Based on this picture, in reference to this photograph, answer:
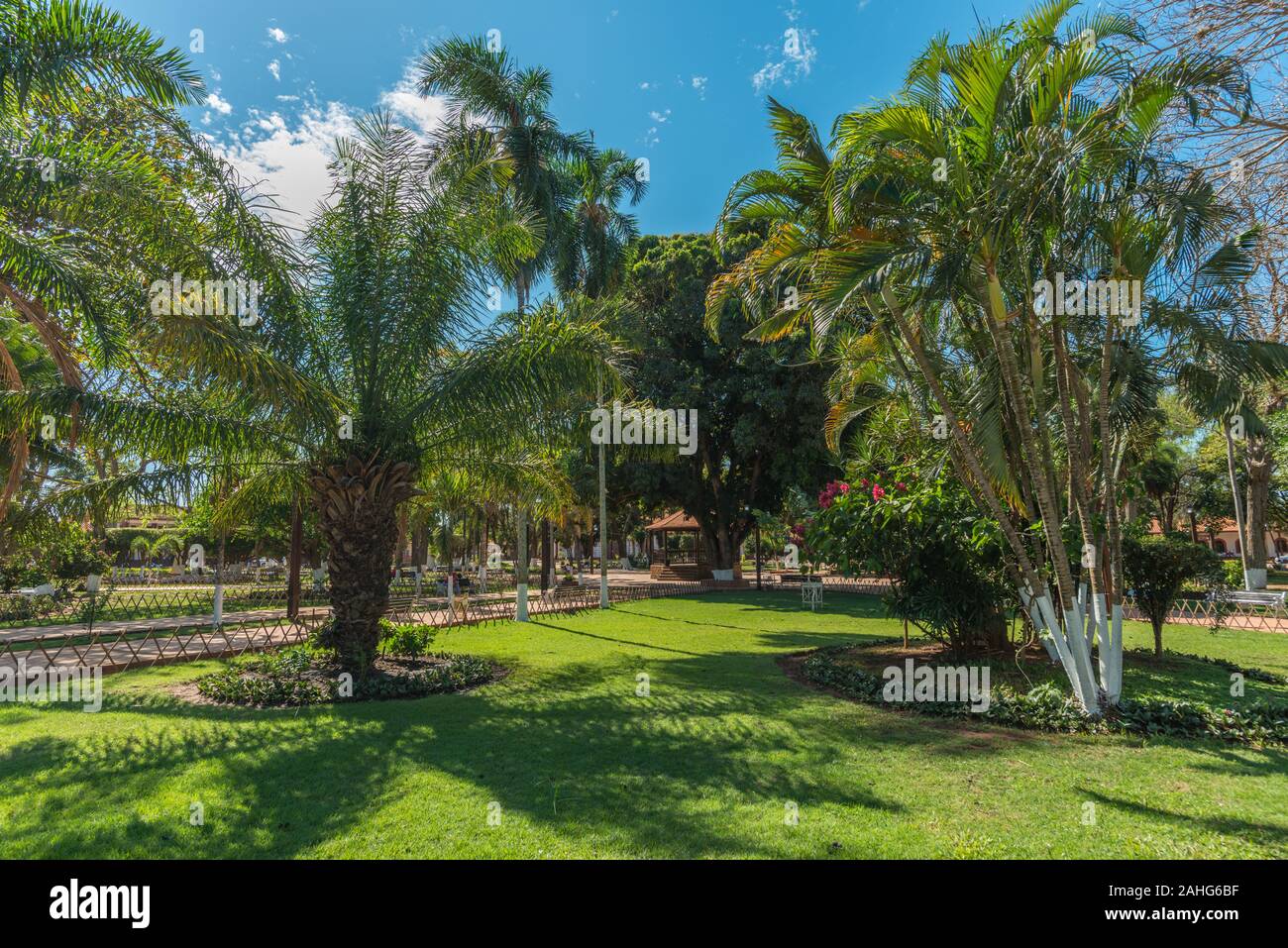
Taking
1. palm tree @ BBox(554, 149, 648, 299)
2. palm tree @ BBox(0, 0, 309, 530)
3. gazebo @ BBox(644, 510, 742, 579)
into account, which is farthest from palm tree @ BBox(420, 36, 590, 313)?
gazebo @ BBox(644, 510, 742, 579)

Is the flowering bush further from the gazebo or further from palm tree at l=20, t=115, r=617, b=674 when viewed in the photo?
the gazebo

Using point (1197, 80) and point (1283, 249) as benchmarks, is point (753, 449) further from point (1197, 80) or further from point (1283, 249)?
point (1197, 80)

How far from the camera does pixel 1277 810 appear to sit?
4773 mm

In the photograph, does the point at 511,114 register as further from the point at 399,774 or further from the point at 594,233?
the point at 399,774

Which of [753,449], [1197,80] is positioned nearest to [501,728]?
[1197,80]

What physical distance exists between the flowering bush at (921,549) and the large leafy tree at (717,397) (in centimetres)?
1509

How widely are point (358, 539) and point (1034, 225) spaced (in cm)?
970

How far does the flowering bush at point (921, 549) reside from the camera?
9680 millimetres

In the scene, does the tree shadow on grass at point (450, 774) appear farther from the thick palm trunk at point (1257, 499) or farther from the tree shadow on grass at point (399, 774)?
the thick palm trunk at point (1257, 499)

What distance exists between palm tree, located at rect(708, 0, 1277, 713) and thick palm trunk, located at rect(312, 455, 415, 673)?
6331 mm

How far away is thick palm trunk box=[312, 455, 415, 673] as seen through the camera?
32.8ft

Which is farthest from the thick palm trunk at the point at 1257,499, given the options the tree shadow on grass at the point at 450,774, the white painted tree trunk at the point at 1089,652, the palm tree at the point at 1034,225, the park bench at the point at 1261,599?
the tree shadow on grass at the point at 450,774

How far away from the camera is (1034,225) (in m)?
7.22

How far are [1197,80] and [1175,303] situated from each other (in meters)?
2.24
